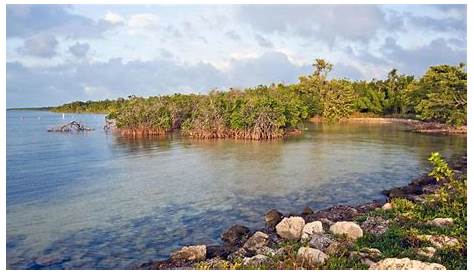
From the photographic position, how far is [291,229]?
508 inches

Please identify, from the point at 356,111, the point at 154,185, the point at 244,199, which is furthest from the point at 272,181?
the point at 356,111

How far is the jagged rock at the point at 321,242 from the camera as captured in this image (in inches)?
405

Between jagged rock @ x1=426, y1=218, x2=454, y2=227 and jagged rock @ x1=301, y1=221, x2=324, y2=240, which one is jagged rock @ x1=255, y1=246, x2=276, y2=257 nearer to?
jagged rock @ x1=301, y1=221, x2=324, y2=240

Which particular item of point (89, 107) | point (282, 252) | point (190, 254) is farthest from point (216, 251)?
point (89, 107)

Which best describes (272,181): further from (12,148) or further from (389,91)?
(389,91)

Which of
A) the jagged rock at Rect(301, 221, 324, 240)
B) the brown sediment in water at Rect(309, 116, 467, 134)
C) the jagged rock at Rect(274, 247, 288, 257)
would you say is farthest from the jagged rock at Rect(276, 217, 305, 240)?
the brown sediment in water at Rect(309, 116, 467, 134)

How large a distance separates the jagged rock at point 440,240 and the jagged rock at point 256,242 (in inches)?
158

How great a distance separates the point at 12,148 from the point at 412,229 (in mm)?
38068

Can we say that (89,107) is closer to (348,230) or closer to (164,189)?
→ (164,189)

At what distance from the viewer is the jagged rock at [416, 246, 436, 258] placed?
8891 millimetres

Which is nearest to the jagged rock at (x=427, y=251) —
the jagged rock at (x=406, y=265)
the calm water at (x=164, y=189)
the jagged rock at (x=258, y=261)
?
the jagged rock at (x=406, y=265)

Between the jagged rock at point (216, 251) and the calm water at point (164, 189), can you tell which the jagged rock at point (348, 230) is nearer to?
the jagged rock at point (216, 251)

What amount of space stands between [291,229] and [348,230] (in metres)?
2.00

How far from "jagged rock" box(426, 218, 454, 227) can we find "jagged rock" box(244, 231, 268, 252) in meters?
4.35
